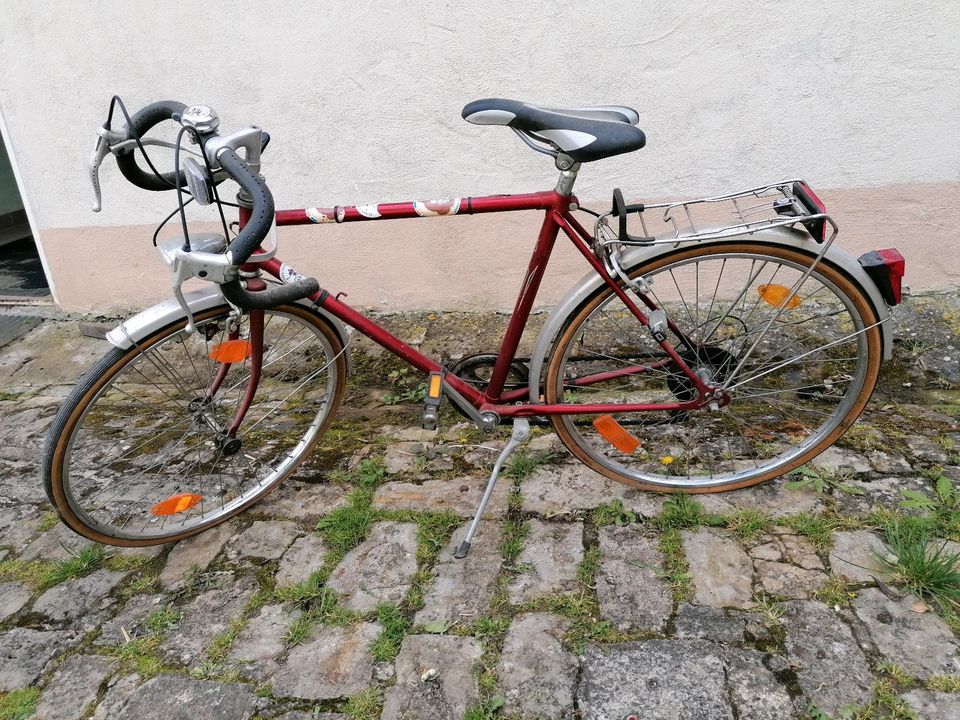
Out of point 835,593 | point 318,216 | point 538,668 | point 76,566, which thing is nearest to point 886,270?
point 835,593

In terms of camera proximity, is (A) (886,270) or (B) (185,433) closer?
(A) (886,270)

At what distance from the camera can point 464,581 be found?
7.72 feet

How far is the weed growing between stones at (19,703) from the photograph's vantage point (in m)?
2.01

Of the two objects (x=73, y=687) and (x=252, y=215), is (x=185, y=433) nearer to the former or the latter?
(x=73, y=687)

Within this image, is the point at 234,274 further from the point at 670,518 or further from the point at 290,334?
the point at 670,518

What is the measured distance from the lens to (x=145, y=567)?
2543mm

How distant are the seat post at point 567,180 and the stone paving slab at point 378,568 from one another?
131 centimetres

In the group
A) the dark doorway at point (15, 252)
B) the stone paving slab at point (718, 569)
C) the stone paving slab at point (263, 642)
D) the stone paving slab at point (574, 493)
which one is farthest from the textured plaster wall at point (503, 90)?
the stone paving slab at point (263, 642)

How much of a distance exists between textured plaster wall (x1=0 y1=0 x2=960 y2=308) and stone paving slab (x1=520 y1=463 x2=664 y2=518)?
56.9 inches

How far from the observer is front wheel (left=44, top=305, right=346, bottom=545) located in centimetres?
228

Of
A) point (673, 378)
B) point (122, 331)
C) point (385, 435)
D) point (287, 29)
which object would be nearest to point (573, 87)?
point (287, 29)

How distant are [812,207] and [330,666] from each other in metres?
2.04

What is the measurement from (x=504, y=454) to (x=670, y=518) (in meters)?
0.65

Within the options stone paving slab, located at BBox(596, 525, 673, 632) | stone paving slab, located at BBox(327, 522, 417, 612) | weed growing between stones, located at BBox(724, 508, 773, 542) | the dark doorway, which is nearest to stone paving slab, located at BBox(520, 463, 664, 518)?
stone paving slab, located at BBox(596, 525, 673, 632)
